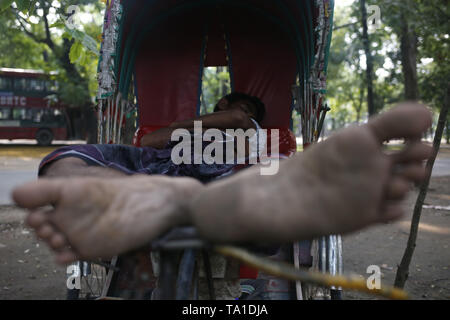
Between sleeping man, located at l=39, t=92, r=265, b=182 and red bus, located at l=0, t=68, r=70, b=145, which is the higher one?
red bus, located at l=0, t=68, r=70, b=145

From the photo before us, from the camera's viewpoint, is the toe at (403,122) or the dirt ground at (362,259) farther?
the dirt ground at (362,259)

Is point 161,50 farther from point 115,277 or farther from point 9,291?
point 9,291

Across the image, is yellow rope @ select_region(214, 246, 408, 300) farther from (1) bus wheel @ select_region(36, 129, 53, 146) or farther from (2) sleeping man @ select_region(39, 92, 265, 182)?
(1) bus wheel @ select_region(36, 129, 53, 146)

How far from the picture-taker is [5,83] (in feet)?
50.6

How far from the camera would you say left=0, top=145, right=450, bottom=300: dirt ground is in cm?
310

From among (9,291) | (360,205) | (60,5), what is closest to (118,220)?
(360,205)

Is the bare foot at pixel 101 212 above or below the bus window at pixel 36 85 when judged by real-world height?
below

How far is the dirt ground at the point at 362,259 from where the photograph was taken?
122 inches

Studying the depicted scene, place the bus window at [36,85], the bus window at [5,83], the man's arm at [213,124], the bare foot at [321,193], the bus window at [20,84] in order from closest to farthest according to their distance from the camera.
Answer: the bare foot at [321,193] < the man's arm at [213,124] < the bus window at [5,83] < the bus window at [20,84] < the bus window at [36,85]

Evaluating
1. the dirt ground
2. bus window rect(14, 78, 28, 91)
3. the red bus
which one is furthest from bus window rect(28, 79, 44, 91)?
the dirt ground

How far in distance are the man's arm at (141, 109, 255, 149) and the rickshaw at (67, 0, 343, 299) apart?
391 millimetres

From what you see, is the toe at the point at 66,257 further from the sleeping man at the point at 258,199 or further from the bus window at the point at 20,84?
the bus window at the point at 20,84

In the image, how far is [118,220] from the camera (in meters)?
0.94

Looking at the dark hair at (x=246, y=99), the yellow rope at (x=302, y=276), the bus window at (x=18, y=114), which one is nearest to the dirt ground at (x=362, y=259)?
the dark hair at (x=246, y=99)
